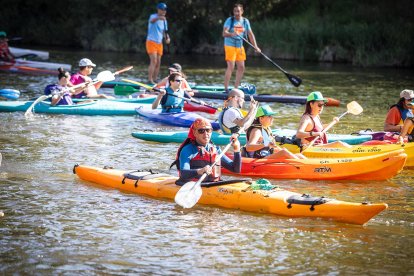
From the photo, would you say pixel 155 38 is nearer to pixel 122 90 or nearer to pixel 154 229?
pixel 122 90

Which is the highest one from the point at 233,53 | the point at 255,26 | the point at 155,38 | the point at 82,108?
the point at 255,26

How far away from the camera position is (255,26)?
89.9 ft

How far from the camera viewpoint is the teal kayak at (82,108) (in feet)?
33.5

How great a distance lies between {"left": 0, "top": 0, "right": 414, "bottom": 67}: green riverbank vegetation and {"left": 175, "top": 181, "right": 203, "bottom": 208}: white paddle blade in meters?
18.0

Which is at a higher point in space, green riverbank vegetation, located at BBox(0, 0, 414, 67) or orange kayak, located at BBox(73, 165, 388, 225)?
green riverbank vegetation, located at BBox(0, 0, 414, 67)

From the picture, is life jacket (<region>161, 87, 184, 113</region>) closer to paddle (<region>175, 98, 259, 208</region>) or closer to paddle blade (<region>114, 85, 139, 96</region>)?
paddle blade (<region>114, 85, 139, 96</region>)

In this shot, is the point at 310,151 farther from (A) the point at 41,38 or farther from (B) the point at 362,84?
(A) the point at 41,38

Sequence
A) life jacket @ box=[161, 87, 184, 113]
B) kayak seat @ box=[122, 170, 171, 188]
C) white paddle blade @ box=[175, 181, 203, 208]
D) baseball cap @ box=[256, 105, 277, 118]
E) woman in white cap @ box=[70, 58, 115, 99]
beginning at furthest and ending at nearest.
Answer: woman in white cap @ box=[70, 58, 115, 99] → life jacket @ box=[161, 87, 184, 113] → baseball cap @ box=[256, 105, 277, 118] → kayak seat @ box=[122, 170, 171, 188] → white paddle blade @ box=[175, 181, 203, 208]

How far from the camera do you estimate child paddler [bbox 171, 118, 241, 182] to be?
5.06 m

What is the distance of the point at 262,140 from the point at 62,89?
492 cm

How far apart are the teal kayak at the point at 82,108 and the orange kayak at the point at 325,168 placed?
442 cm


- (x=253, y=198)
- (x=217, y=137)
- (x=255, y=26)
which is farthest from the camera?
(x=255, y=26)

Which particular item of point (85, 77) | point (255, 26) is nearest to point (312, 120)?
point (85, 77)

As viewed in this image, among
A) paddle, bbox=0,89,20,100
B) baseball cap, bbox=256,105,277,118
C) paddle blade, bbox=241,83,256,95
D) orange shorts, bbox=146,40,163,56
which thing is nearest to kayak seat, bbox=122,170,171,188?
baseball cap, bbox=256,105,277,118
